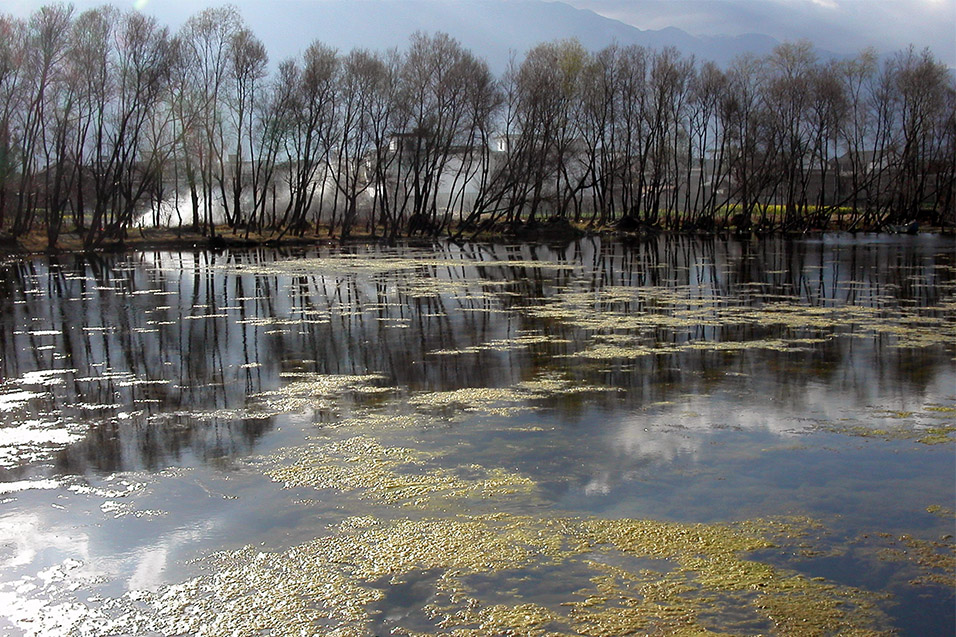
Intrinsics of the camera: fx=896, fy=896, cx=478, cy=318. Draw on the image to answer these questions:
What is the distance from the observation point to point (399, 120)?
59875 mm

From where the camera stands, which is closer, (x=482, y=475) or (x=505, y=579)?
(x=505, y=579)

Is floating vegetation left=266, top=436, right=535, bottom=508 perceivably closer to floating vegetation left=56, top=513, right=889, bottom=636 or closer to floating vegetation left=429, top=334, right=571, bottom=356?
floating vegetation left=56, top=513, right=889, bottom=636

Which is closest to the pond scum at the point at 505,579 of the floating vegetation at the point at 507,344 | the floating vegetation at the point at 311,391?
the floating vegetation at the point at 311,391

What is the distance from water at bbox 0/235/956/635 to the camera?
193 inches

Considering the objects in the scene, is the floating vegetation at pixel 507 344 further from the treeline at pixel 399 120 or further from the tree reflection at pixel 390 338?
the treeline at pixel 399 120

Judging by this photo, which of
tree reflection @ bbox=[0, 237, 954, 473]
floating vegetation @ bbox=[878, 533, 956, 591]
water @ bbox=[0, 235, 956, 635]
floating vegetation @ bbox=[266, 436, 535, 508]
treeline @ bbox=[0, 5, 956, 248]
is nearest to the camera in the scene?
water @ bbox=[0, 235, 956, 635]

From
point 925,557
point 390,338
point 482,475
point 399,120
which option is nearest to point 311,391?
point 482,475

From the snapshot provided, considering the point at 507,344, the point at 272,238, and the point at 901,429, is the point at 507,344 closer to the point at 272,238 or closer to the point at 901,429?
the point at 901,429

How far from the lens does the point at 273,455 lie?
298 inches

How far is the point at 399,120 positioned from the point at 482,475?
55.1m

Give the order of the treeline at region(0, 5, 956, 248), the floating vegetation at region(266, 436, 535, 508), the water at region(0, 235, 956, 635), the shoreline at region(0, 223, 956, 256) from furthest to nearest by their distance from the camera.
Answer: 1. the treeline at region(0, 5, 956, 248)
2. the shoreline at region(0, 223, 956, 256)
3. the floating vegetation at region(266, 436, 535, 508)
4. the water at region(0, 235, 956, 635)

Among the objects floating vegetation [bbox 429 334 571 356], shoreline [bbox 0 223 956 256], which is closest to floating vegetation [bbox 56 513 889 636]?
floating vegetation [bbox 429 334 571 356]

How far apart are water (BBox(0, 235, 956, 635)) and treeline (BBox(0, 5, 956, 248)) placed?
1372 inches

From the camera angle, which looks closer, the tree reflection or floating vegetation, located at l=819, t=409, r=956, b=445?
floating vegetation, located at l=819, t=409, r=956, b=445
